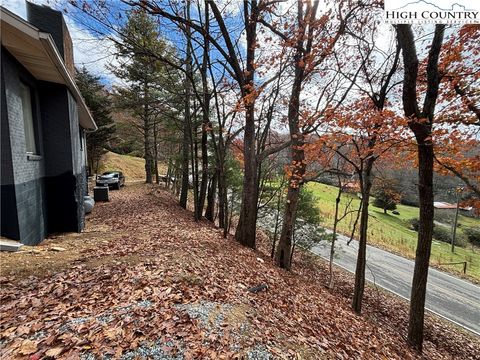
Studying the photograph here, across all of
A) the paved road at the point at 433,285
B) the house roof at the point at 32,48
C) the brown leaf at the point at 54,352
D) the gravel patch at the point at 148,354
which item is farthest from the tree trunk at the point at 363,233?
the house roof at the point at 32,48

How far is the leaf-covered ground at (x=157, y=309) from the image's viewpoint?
2552 millimetres

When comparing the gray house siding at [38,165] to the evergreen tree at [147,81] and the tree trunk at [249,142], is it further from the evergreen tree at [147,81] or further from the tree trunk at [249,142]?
the tree trunk at [249,142]

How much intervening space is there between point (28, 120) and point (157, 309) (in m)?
6.32

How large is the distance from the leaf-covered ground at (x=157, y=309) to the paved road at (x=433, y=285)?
24.7 ft

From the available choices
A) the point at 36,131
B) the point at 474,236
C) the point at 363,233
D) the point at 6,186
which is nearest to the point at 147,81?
the point at 36,131

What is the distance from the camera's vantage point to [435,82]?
16.4ft

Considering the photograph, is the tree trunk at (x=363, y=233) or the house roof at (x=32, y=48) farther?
the tree trunk at (x=363, y=233)

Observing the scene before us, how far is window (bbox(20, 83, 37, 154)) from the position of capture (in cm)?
602

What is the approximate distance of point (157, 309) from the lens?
317 centimetres

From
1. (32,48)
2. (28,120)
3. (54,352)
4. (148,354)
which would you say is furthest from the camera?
(28,120)

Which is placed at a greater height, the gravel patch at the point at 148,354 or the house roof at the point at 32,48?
the house roof at the point at 32,48

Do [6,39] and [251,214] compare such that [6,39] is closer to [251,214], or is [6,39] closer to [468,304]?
[251,214]

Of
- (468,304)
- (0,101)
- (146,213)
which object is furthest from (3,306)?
(468,304)

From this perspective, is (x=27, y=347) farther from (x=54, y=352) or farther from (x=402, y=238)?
(x=402, y=238)
